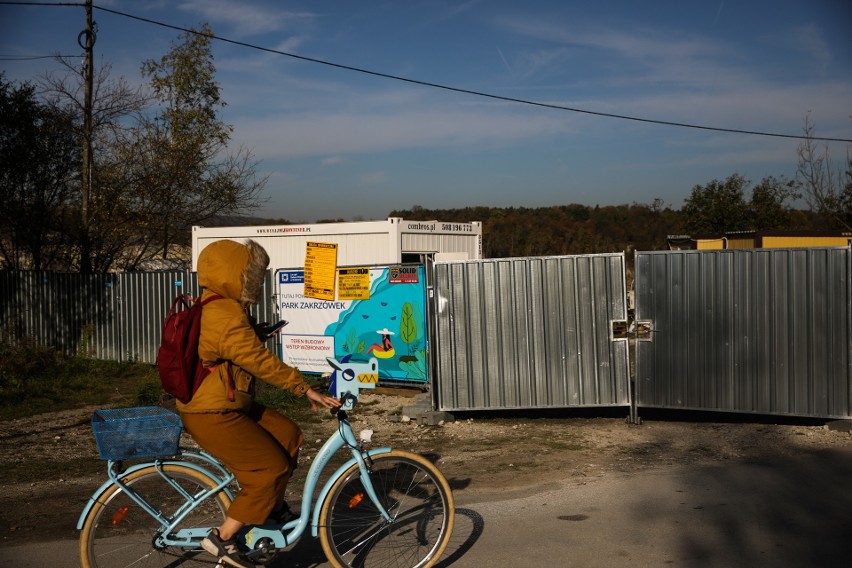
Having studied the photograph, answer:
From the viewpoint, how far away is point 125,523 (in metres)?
4.36

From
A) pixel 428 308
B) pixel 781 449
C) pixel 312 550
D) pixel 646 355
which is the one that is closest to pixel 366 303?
pixel 428 308

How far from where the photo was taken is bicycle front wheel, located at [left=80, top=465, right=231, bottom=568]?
14.0 feet

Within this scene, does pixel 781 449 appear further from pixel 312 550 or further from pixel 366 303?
pixel 366 303

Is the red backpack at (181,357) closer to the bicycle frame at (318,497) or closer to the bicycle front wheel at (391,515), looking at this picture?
the bicycle frame at (318,497)

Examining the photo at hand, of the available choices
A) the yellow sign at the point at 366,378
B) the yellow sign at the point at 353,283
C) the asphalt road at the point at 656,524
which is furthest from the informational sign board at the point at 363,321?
the yellow sign at the point at 366,378

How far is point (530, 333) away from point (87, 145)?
12825mm

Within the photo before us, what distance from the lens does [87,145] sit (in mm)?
18141

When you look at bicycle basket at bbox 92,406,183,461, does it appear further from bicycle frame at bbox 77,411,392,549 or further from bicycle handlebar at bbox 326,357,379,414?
bicycle handlebar at bbox 326,357,379,414

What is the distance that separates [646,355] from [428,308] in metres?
2.58

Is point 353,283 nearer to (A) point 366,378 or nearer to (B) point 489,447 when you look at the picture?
(B) point 489,447

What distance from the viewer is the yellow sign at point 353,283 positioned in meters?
11.9

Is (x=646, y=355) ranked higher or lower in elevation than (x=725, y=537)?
higher

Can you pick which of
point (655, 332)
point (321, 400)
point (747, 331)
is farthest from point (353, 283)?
point (321, 400)

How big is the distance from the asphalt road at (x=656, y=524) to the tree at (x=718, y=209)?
3934cm
